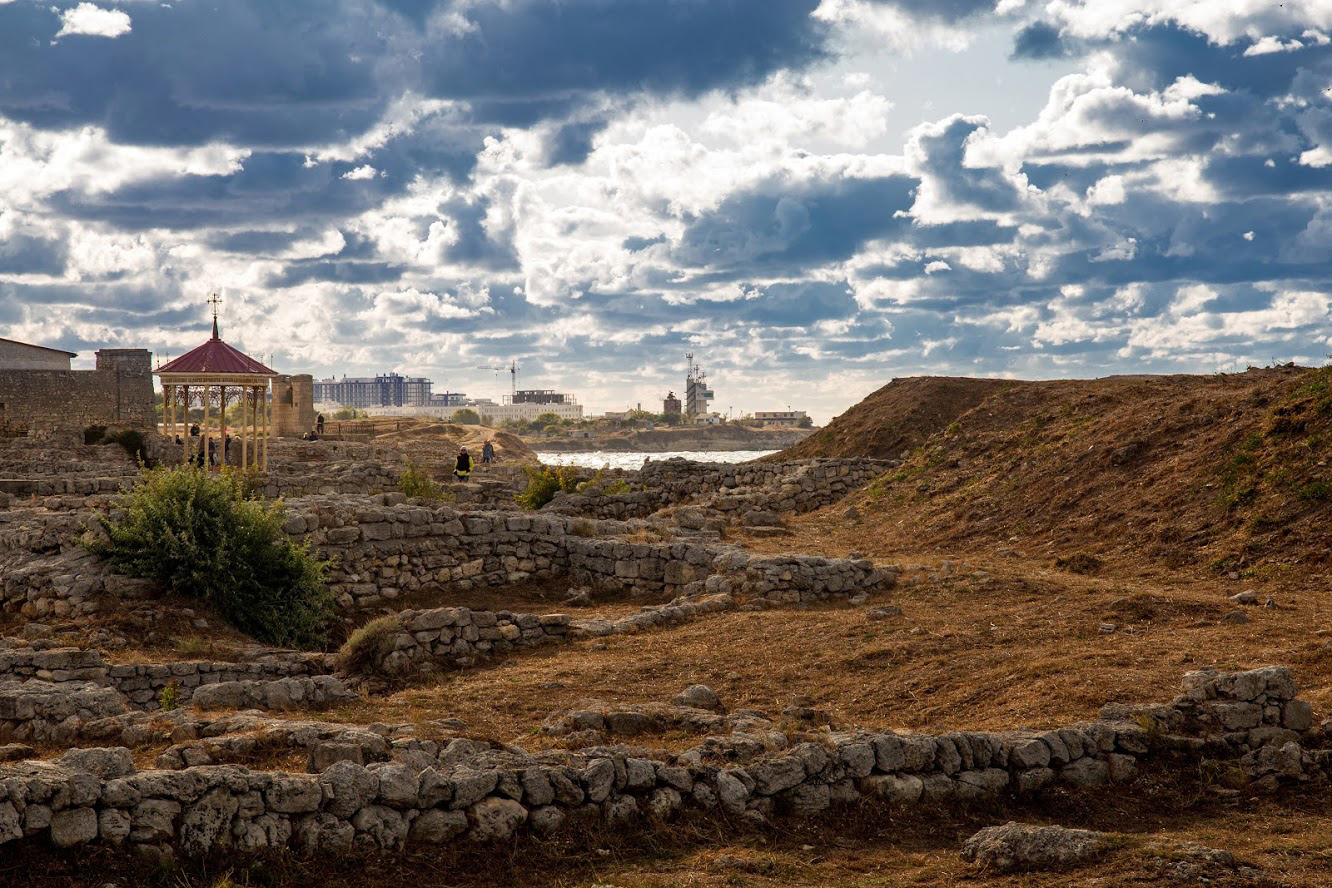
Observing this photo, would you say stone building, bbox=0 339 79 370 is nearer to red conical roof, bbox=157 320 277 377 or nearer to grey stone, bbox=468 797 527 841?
red conical roof, bbox=157 320 277 377

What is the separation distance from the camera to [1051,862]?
7.00m

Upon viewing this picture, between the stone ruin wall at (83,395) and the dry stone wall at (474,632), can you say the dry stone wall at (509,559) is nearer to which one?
the dry stone wall at (474,632)

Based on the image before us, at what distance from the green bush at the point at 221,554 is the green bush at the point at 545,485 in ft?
41.2

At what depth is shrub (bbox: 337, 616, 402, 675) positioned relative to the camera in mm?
12078

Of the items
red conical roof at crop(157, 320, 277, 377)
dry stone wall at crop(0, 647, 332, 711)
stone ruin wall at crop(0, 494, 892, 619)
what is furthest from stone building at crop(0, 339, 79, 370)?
dry stone wall at crop(0, 647, 332, 711)

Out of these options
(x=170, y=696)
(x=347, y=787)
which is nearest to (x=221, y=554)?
(x=170, y=696)

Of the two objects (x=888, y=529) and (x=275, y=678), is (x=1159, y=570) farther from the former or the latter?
(x=275, y=678)

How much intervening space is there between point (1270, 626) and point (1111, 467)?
838cm

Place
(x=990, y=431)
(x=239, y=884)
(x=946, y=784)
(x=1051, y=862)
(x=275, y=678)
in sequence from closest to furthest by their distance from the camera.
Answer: (x=239, y=884) < (x=1051, y=862) < (x=946, y=784) < (x=275, y=678) < (x=990, y=431)

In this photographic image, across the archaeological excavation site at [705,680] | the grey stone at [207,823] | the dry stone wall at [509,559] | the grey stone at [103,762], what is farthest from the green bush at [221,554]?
the grey stone at [207,823]

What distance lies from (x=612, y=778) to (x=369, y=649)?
17.7 feet

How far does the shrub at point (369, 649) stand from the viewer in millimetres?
12078

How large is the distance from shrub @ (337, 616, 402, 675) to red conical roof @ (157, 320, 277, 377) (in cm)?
1829

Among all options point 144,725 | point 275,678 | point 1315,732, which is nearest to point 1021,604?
point 1315,732
